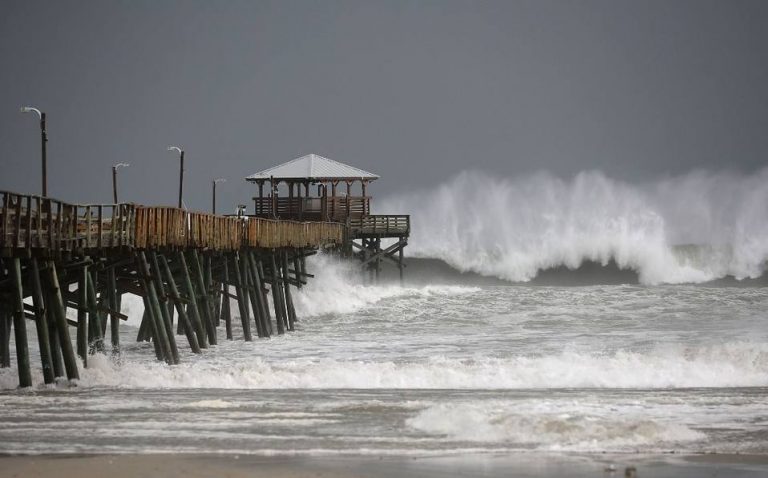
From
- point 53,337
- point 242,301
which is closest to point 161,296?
point 53,337

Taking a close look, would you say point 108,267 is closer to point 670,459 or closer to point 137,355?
point 137,355

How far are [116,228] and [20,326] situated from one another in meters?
4.59

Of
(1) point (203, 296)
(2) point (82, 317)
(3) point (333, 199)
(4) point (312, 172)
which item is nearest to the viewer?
(2) point (82, 317)

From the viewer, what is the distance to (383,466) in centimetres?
1438

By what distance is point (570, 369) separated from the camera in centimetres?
2459

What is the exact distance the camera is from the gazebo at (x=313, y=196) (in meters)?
64.0

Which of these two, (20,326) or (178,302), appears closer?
(20,326)

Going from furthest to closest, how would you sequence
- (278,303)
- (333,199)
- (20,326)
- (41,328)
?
(333,199), (278,303), (41,328), (20,326)

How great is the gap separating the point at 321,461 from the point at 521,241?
Result: 77872 mm

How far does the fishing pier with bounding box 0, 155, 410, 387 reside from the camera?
21.2 meters

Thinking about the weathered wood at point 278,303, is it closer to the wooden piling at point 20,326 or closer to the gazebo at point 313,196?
the wooden piling at point 20,326

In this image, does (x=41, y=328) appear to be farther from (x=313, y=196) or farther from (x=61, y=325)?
(x=313, y=196)

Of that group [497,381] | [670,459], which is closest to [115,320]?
[497,381]

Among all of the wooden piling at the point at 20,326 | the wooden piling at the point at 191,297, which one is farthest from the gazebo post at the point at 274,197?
the wooden piling at the point at 20,326
